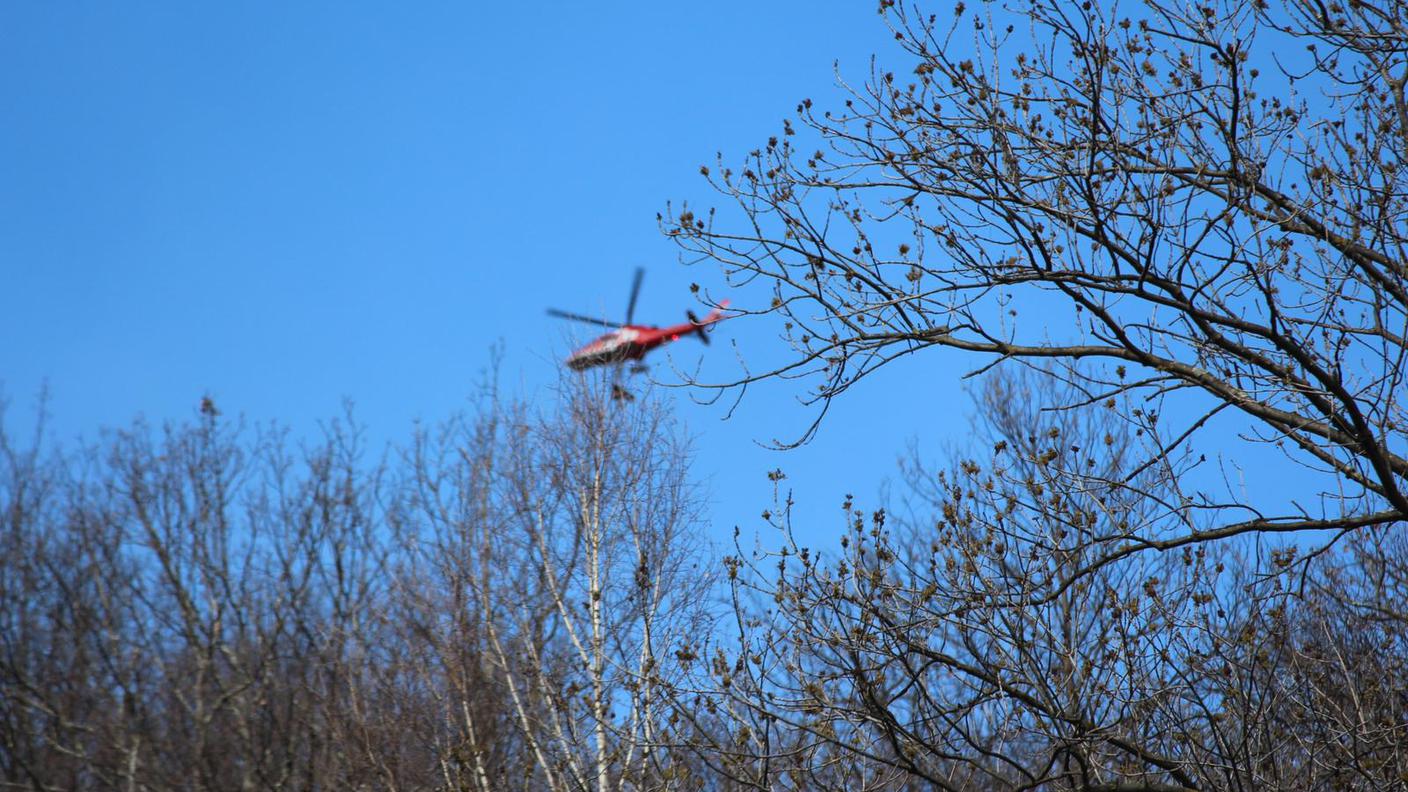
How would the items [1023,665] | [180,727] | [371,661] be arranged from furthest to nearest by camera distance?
[180,727] < [371,661] < [1023,665]

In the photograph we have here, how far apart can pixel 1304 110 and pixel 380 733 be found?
36.7 feet

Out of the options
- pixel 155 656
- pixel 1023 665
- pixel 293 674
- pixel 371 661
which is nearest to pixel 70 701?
pixel 155 656

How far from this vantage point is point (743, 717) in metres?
7.53

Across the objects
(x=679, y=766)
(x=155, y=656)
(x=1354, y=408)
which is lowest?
(x=679, y=766)

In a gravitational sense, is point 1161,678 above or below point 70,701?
below

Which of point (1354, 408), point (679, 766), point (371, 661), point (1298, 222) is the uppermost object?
point (371, 661)

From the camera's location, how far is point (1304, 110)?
23.9ft

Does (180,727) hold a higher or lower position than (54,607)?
lower

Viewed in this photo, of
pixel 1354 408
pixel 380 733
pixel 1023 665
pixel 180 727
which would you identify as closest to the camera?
pixel 1354 408

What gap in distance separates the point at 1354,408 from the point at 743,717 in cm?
341

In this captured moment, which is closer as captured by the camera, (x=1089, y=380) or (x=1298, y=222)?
(x=1089, y=380)

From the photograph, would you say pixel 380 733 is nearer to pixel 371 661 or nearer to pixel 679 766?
pixel 371 661

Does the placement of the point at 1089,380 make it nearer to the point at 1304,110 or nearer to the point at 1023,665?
the point at 1023,665

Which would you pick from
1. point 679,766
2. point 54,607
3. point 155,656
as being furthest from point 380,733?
point 679,766
